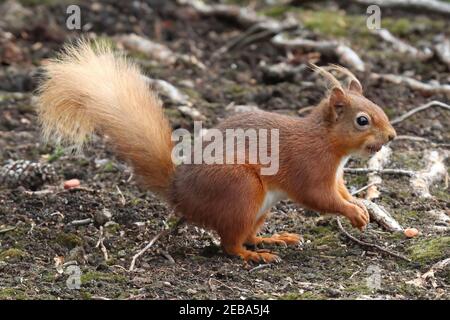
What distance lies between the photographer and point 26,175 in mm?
5387

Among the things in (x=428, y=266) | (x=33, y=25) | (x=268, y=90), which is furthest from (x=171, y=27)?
(x=428, y=266)

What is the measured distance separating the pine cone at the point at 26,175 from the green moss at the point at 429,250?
2.23 metres

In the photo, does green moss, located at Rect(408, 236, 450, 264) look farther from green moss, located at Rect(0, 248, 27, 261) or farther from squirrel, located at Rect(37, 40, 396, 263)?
green moss, located at Rect(0, 248, 27, 261)

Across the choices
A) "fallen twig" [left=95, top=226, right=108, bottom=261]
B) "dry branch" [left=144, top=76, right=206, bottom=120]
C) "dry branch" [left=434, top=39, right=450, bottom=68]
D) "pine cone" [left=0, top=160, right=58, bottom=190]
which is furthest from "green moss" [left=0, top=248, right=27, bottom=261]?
"dry branch" [left=434, top=39, right=450, bottom=68]

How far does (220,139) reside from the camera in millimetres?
4395

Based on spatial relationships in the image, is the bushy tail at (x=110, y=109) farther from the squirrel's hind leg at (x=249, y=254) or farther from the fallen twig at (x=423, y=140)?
the fallen twig at (x=423, y=140)

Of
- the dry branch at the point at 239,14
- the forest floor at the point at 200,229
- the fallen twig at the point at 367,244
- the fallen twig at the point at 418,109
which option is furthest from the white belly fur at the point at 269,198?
the dry branch at the point at 239,14

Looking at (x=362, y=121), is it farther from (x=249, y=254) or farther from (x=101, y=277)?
(x=101, y=277)

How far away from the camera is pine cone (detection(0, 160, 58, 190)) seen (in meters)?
5.37

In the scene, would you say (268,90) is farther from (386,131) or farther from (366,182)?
(386,131)

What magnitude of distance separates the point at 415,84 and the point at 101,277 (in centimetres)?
343

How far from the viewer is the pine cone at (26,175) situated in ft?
17.6
